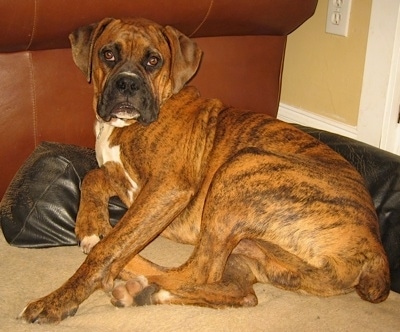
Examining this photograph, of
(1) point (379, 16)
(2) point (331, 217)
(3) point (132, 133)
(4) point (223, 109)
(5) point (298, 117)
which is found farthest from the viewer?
(5) point (298, 117)

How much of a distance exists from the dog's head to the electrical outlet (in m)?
1.25

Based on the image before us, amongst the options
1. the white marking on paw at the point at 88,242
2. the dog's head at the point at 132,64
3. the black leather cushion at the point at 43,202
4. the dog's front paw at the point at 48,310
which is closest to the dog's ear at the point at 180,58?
the dog's head at the point at 132,64

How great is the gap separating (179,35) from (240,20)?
635 millimetres

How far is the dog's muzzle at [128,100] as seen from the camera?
2656mm

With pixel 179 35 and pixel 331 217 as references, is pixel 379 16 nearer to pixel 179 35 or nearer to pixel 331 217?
pixel 179 35

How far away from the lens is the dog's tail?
2303 mm

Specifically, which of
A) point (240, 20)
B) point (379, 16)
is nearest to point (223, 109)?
point (240, 20)

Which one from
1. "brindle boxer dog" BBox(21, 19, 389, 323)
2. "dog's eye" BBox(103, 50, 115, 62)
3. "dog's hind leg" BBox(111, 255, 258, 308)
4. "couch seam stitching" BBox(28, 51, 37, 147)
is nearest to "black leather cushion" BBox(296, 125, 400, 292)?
"brindle boxer dog" BBox(21, 19, 389, 323)

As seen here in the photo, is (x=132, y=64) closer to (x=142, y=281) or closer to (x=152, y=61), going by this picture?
(x=152, y=61)

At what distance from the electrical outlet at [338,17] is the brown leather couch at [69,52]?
0.15 meters

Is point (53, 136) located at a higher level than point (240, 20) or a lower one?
lower

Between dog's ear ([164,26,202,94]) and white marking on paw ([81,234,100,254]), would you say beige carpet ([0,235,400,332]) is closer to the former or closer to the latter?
white marking on paw ([81,234,100,254])

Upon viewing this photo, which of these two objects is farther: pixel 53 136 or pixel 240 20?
pixel 240 20

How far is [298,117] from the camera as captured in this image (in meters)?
4.16
